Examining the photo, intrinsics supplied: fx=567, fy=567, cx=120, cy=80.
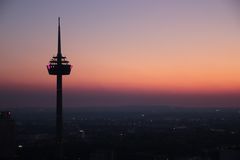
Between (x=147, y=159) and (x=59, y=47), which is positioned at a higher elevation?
(x=59, y=47)

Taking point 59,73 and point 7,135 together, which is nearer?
point 59,73

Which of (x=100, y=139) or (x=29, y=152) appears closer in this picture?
(x=29, y=152)

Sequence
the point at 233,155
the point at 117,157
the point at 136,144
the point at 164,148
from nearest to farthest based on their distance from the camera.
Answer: the point at 233,155 < the point at 117,157 < the point at 164,148 < the point at 136,144

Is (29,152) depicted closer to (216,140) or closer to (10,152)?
(10,152)

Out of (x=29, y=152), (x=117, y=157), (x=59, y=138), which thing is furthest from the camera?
(x=29, y=152)

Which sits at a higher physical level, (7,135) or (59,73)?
(59,73)

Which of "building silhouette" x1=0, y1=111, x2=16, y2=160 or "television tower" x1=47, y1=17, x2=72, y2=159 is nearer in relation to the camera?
"television tower" x1=47, y1=17, x2=72, y2=159

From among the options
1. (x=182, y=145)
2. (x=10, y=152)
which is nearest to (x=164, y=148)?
(x=182, y=145)

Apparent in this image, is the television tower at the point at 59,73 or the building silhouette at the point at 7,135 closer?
the television tower at the point at 59,73
